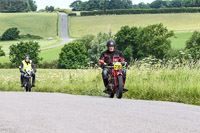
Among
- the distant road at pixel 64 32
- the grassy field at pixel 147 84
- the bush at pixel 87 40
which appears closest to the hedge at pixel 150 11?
the distant road at pixel 64 32

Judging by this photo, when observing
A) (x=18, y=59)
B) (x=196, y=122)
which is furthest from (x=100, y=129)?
(x=18, y=59)

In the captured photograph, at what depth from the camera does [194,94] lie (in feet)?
29.5

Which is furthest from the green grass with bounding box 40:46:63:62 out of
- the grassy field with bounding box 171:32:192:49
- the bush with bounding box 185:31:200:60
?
the bush with bounding box 185:31:200:60

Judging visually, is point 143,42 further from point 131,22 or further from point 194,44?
point 131,22

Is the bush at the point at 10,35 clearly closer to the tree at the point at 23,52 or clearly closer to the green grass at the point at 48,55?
the green grass at the point at 48,55

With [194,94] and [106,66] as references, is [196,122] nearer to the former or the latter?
[194,94]

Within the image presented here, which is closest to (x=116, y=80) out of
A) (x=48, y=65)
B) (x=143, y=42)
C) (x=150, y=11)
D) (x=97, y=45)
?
(x=48, y=65)

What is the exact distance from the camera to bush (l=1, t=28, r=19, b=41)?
12675 cm

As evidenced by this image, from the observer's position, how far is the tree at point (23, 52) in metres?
87.1

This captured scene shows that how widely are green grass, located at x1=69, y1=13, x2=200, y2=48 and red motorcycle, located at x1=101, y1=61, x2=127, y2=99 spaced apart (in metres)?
106

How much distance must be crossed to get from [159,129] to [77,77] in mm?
9560

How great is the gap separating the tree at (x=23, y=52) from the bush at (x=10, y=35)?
35.3 metres

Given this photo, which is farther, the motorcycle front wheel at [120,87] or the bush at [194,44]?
the bush at [194,44]

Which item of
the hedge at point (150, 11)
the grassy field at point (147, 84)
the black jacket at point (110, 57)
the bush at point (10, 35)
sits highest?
the black jacket at point (110, 57)
